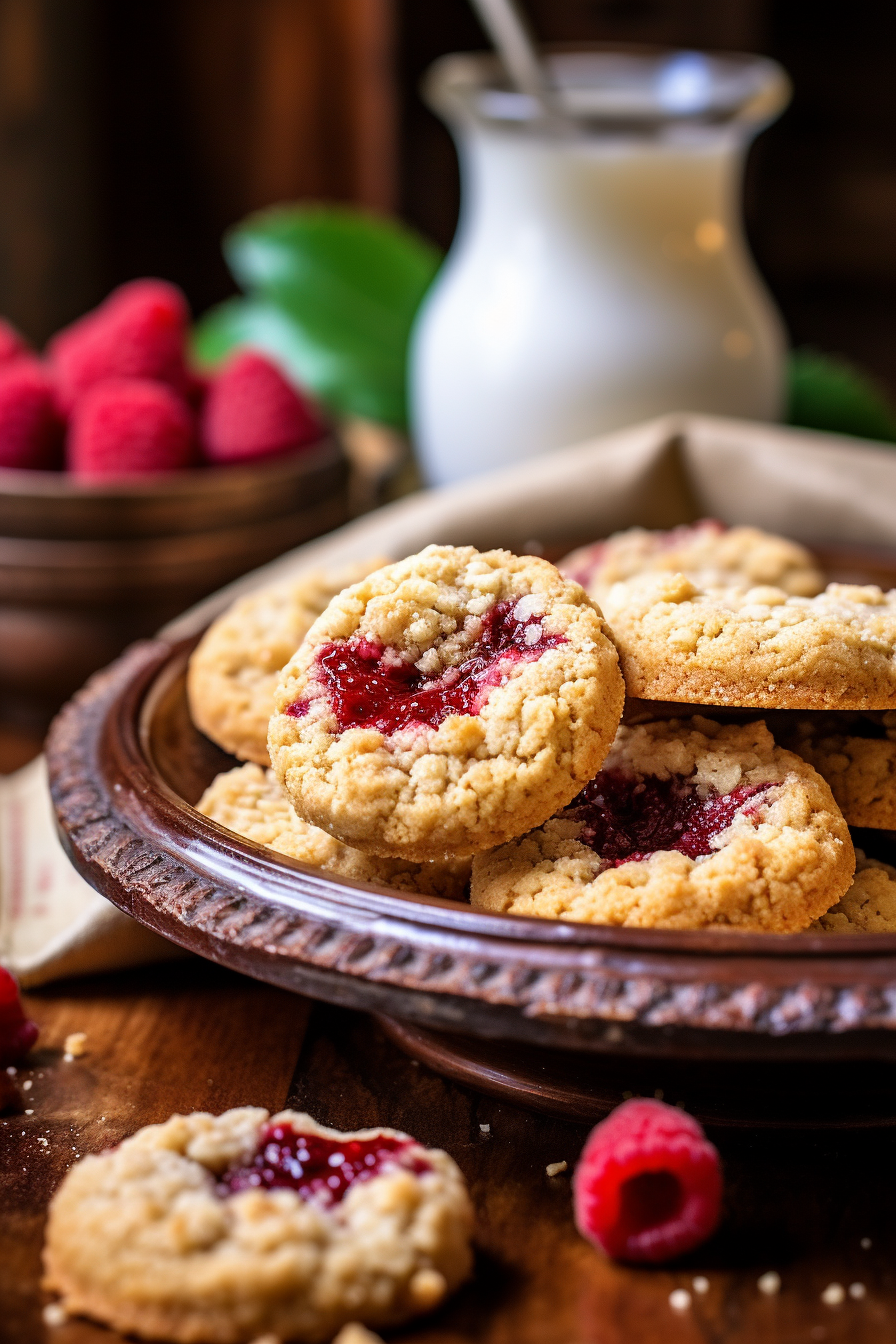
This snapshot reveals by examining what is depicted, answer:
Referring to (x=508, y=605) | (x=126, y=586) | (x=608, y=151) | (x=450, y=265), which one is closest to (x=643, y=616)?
(x=508, y=605)

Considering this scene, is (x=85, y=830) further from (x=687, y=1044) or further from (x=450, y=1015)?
(x=687, y=1044)

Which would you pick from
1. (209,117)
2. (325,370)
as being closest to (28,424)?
(325,370)

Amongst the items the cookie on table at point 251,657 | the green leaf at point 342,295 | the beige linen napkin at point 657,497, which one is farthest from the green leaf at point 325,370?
the cookie on table at point 251,657

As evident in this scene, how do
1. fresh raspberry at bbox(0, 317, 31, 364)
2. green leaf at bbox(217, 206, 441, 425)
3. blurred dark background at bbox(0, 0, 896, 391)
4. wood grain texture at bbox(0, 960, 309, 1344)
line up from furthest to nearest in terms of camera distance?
blurred dark background at bbox(0, 0, 896, 391) → green leaf at bbox(217, 206, 441, 425) → fresh raspberry at bbox(0, 317, 31, 364) → wood grain texture at bbox(0, 960, 309, 1344)

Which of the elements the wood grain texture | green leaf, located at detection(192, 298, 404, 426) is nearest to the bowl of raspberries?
green leaf, located at detection(192, 298, 404, 426)

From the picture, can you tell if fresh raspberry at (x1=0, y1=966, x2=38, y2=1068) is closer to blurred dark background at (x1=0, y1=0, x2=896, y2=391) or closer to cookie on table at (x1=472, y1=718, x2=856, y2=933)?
cookie on table at (x1=472, y1=718, x2=856, y2=933)

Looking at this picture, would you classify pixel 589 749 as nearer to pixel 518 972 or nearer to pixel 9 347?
pixel 518 972
